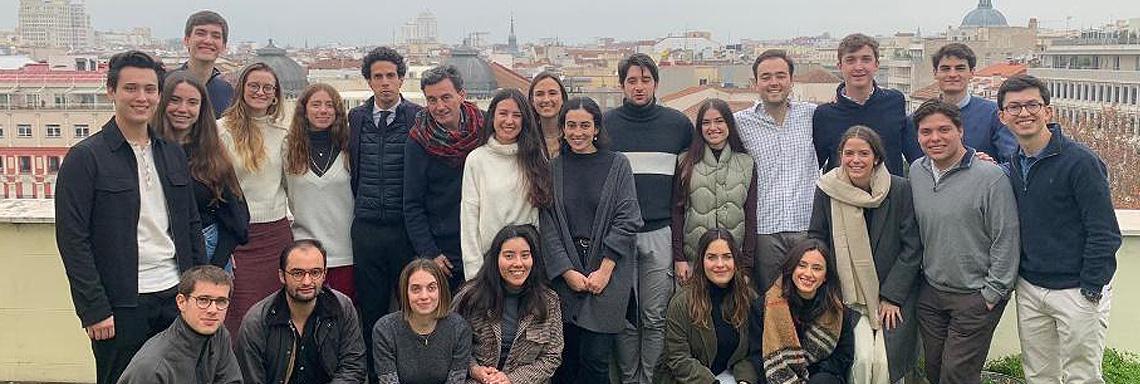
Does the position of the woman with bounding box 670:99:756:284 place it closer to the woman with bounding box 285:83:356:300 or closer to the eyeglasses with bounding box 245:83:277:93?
the woman with bounding box 285:83:356:300

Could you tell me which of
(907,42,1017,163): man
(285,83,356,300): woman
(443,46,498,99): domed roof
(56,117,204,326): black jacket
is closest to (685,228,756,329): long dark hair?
(907,42,1017,163): man

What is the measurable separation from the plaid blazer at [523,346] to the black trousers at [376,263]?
36 cm

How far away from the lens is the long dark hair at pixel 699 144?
171 inches

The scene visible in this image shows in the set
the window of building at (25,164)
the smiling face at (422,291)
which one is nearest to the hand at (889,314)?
the smiling face at (422,291)

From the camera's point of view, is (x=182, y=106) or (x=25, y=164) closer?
(x=182, y=106)

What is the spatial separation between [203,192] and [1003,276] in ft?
9.63

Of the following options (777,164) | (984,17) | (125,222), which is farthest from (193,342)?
(984,17)

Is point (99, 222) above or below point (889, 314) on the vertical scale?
above

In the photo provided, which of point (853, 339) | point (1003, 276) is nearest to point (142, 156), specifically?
point (853, 339)

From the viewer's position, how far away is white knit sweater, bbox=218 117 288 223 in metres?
4.16

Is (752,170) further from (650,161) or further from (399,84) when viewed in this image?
(399,84)

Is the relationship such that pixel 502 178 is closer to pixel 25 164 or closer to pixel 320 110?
pixel 320 110

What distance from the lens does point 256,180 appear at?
13.7 ft

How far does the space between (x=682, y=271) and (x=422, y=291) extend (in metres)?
1.09
